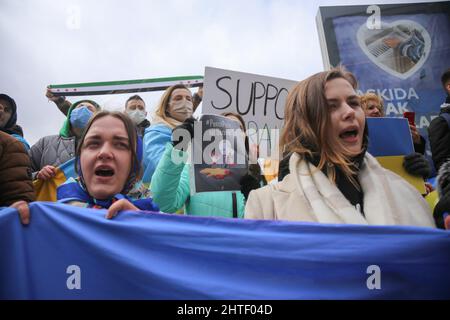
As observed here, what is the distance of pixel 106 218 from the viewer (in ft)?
5.14

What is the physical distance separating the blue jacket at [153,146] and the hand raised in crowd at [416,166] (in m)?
1.71

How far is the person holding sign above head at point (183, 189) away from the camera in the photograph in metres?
2.31

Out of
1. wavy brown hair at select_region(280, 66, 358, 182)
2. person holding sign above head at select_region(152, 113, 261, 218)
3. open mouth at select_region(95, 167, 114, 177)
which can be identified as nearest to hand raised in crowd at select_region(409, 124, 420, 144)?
person holding sign above head at select_region(152, 113, 261, 218)

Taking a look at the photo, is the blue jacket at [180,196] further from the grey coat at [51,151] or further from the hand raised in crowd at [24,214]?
the grey coat at [51,151]

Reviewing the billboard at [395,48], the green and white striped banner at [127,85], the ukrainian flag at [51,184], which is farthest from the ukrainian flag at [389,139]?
the green and white striped banner at [127,85]

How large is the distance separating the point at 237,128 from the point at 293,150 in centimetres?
77

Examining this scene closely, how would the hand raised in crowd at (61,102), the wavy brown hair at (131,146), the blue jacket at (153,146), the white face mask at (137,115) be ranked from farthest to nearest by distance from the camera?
the hand raised in crowd at (61,102) < the white face mask at (137,115) < the blue jacket at (153,146) < the wavy brown hair at (131,146)

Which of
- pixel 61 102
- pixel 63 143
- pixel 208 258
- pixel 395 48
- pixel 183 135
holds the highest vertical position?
pixel 395 48

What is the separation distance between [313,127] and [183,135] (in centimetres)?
85

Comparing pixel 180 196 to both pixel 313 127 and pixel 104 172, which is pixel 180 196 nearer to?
pixel 104 172

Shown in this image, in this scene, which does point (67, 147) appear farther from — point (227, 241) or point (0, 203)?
point (227, 241)

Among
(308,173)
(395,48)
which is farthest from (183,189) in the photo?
(395,48)

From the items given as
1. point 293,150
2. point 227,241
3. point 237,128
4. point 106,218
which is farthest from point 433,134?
point 106,218

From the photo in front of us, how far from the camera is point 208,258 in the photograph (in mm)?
1451
